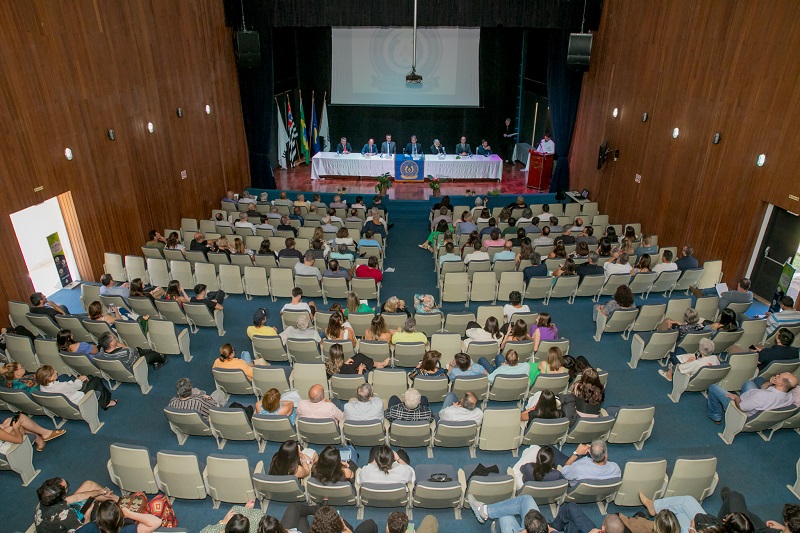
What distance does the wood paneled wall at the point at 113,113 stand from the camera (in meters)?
8.41

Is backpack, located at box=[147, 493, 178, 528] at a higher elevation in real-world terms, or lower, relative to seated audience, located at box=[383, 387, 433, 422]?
lower

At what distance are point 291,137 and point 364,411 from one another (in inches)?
577

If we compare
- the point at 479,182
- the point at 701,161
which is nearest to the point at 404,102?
the point at 479,182

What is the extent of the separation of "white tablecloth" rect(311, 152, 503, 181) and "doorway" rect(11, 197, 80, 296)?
8181 mm

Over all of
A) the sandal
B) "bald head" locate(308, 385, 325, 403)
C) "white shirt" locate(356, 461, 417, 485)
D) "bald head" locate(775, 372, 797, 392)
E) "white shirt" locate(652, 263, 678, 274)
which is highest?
"bald head" locate(308, 385, 325, 403)

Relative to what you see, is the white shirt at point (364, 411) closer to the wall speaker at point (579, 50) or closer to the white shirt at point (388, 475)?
the white shirt at point (388, 475)

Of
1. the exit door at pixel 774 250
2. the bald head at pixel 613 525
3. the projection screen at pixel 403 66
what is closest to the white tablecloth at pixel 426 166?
the projection screen at pixel 403 66

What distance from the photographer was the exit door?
349 inches

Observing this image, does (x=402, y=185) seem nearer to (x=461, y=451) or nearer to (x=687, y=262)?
(x=687, y=262)

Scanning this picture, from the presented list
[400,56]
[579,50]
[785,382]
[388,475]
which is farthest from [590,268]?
[400,56]

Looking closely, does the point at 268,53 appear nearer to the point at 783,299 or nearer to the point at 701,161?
the point at 701,161

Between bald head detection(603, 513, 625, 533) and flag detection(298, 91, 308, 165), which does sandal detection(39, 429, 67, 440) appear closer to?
bald head detection(603, 513, 625, 533)

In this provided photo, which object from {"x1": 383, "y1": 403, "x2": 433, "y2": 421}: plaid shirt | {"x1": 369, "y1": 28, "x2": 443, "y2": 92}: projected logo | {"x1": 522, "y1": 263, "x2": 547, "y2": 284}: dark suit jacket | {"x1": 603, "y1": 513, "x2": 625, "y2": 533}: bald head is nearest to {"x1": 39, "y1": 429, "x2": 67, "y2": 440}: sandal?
{"x1": 383, "y1": 403, "x2": 433, "y2": 421}: plaid shirt

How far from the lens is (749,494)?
5.71 metres
